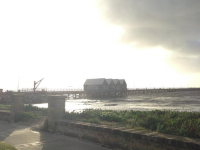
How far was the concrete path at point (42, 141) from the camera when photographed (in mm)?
8187

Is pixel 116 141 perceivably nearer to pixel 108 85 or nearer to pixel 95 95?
pixel 95 95

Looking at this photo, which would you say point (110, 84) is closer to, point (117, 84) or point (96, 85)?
point (117, 84)

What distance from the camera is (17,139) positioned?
961 cm

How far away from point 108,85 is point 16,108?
3275 inches

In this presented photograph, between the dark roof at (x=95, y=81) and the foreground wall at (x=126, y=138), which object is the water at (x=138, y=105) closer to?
the foreground wall at (x=126, y=138)

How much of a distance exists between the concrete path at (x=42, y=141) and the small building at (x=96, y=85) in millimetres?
81391

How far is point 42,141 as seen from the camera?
9.22 meters

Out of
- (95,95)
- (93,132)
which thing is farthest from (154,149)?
(95,95)

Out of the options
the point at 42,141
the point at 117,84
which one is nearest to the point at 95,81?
the point at 117,84

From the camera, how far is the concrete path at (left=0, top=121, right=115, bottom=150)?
8.19 metres

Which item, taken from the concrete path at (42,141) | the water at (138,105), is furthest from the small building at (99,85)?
the concrete path at (42,141)

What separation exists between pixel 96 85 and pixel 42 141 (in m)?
84.2

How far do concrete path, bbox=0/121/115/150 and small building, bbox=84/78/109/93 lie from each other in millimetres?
81391

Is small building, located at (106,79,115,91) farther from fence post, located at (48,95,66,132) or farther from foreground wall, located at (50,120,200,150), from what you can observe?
foreground wall, located at (50,120,200,150)
